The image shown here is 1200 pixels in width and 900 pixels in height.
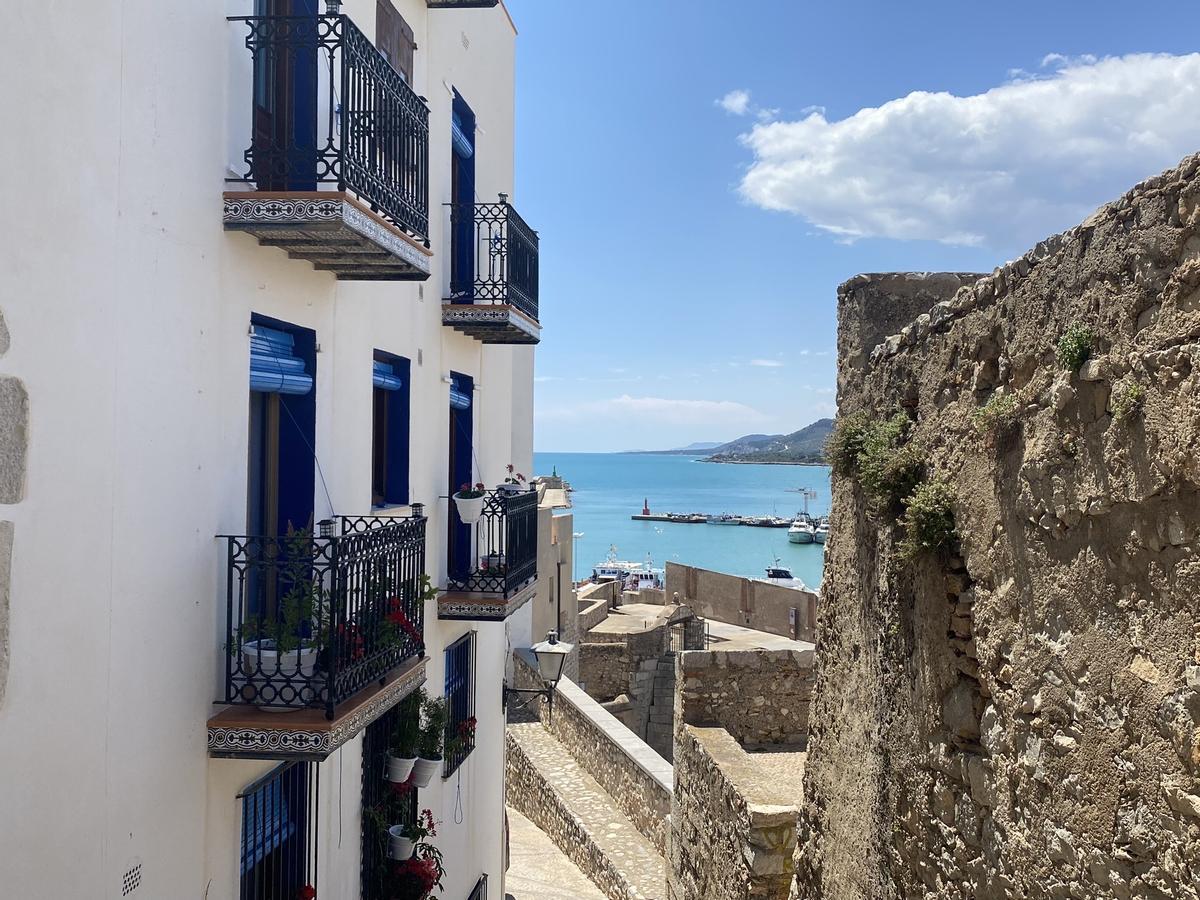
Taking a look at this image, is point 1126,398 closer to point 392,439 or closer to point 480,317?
point 392,439

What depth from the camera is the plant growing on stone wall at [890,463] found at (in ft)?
16.8

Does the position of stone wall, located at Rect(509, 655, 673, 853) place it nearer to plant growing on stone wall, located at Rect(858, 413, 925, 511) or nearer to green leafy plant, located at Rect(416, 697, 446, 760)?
green leafy plant, located at Rect(416, 697, 446, 760)

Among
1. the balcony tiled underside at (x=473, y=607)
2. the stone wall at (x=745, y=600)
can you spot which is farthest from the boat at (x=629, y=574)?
the balcony tiled underside at (x=473, y=607)

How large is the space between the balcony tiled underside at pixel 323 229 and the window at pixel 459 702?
4917mm

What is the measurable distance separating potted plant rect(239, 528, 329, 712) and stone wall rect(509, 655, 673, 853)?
28.2ft

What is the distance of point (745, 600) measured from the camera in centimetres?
3466

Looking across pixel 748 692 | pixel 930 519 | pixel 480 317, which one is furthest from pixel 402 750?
pixel 748 692

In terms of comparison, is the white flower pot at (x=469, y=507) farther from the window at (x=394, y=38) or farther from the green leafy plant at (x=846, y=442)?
the green leafy plant at (x=846, y=442)

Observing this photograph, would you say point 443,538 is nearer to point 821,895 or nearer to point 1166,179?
point 821,895

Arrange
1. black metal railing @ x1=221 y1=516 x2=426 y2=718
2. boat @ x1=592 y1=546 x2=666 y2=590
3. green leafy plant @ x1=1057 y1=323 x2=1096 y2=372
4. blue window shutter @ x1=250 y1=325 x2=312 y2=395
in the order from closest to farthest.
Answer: green leafy plant @ x1=1057 y1=323 x2=1096 y2=372
black metal railing @ x1=221 y1=516 x2=426 y2=718
blue window shutter @ x1=250 y1=325 x2=312 y2=395
boat @ x1=592 y1=546 x2=666 y2=590

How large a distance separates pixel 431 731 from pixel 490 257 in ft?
15.4

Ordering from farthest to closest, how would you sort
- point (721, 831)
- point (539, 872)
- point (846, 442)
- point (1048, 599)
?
point (539, 872)
point (721, 831)
point (846, 442)
point (1048, 599)

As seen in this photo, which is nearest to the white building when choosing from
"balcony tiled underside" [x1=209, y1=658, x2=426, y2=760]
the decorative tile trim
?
"balcony tiled underside" [x1=209, y1=658, x2=426, y2=760]

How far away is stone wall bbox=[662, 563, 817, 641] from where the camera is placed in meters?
31.5
